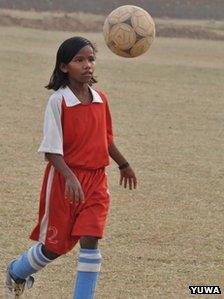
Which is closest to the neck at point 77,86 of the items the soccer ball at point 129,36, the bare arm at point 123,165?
the bare arm at point 123,165

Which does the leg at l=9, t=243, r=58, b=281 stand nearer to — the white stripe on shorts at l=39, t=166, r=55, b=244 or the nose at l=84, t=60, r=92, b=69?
the white stripe on shorts at l=39, t=166, r=55, b=244

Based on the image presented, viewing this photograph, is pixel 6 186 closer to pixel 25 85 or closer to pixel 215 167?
pixel 215 167

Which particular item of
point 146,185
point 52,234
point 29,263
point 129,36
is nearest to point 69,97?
point 52,234

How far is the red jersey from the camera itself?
4.87 m

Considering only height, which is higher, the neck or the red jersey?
the neck

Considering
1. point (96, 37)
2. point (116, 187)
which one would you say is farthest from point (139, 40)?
point (96, 37)

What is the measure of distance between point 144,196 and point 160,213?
702 millimetres

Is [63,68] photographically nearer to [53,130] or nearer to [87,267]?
[53,130]

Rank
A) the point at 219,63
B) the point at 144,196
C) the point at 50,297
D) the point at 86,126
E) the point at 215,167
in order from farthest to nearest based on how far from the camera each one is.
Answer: the point at 219,63 → the point at 215,167 → the point at 144,196 → the point at 50,297 → the point at 86,126

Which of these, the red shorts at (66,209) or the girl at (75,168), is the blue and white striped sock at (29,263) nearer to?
the girl at (75,168)

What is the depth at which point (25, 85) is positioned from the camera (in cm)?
1725

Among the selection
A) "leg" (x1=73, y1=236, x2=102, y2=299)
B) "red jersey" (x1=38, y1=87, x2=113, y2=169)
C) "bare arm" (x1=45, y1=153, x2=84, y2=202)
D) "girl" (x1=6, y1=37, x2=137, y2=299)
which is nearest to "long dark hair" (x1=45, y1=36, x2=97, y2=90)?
"girl" (x1=6, y1=37, x2=137, y2=299)

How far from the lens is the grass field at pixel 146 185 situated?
5.86 m

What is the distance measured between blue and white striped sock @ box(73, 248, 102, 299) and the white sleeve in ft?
1.92
